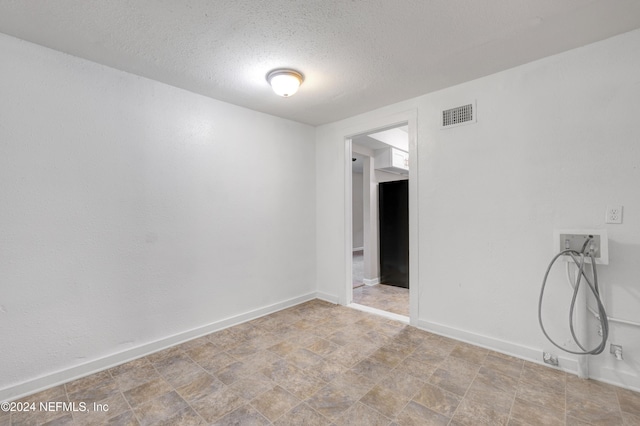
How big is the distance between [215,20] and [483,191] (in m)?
2.56

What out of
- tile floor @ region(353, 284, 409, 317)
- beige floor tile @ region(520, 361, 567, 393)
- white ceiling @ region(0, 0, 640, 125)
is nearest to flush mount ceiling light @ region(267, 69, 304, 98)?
white ceiling @ region(0, 0, 640, 125)

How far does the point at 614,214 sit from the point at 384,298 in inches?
107

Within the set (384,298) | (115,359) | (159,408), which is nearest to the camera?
(159,408)

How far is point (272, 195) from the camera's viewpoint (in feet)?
11.7

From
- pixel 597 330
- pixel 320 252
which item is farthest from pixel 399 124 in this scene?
pixel 597 330

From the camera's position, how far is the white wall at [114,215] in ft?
6.49

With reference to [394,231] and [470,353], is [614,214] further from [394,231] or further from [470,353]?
[394,231]

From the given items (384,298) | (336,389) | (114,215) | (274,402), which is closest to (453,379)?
(336,389)

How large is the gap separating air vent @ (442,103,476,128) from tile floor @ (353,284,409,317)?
88.0 inches

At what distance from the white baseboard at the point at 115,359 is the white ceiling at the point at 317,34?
2.43m

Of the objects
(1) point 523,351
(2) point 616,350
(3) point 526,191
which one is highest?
(3) point 526,191

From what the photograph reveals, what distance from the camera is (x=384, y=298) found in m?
4.10

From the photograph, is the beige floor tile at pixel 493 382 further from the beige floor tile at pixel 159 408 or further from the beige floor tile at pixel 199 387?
the beige floor tile at pixel 159 408

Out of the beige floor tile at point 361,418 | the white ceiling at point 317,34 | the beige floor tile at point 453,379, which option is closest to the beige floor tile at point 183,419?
the beige floor tile at point 361,418
